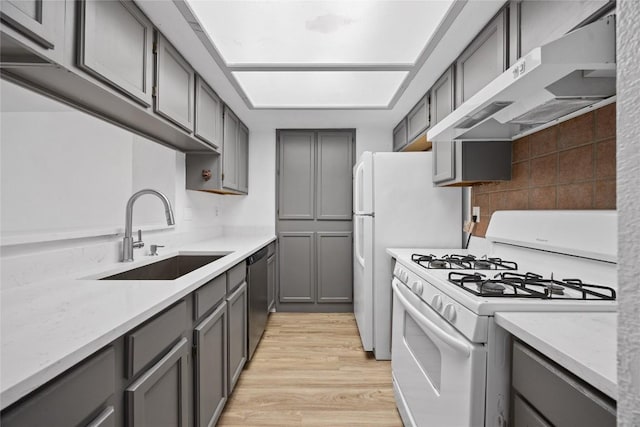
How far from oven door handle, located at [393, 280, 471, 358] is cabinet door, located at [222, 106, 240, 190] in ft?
6.38

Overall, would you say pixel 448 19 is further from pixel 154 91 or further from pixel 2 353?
pixel 2 353

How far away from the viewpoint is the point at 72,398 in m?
0.65

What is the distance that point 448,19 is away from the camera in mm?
1569

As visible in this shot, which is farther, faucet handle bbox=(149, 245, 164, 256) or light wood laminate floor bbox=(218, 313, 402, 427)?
faucet handle bbox=(149, 245, 164, 256)

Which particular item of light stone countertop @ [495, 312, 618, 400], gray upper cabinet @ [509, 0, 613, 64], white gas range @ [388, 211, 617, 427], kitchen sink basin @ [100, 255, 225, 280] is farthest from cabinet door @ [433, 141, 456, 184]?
kitchen sink basin @ [100, 255, 225, 280]

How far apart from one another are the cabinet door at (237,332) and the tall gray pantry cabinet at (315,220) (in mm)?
1472

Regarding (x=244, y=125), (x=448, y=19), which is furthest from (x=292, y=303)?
(x=448, y=19)

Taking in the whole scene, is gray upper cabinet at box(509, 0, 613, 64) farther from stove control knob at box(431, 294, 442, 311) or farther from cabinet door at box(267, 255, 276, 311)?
cabinet door at box(267, 255, 276, 311)

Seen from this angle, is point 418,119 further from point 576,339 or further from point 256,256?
point 576,339

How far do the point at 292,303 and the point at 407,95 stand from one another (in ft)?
8.20

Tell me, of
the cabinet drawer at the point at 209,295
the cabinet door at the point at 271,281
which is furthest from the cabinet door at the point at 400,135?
the cabinet drawer at the point at 209,295

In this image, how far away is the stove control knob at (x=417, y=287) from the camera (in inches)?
56.5

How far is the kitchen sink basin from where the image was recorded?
1.65 m

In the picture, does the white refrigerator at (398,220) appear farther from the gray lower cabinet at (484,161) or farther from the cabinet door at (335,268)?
the cabinet door at (335,268)
